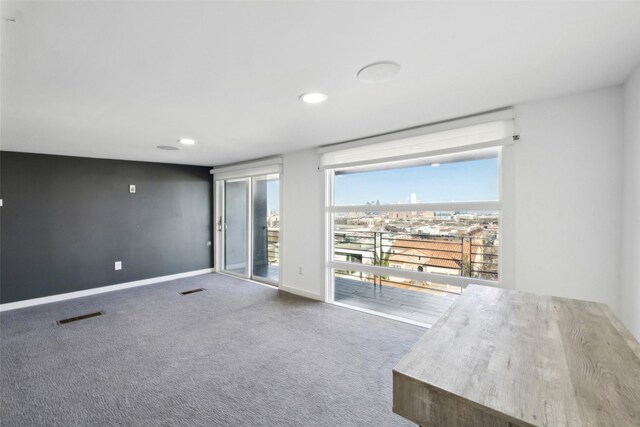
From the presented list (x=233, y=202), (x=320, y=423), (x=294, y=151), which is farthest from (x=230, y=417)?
(x=233, y=202)

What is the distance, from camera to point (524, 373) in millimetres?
899

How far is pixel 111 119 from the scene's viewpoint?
262cm

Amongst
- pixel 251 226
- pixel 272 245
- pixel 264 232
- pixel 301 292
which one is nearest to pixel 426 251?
pixel 301 292

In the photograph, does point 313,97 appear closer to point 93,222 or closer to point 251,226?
point 251,226

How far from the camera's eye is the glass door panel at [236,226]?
5375 mm

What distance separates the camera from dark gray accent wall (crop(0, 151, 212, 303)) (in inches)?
150

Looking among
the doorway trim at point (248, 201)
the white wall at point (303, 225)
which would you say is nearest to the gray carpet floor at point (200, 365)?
the white wall at point (303, 225)

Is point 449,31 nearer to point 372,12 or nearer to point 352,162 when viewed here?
Result: point 372,12

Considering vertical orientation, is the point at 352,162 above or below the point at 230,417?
above

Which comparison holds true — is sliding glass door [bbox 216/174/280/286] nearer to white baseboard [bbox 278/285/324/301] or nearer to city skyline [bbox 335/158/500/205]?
white baseboard [bbox 278/285/324/301]

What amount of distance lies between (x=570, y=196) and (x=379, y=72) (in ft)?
5.89

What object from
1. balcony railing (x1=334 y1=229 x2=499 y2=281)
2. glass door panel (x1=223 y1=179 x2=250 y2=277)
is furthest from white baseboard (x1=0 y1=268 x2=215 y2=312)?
balcony railing (x1=334 y1=229 x2=499 y2=281)

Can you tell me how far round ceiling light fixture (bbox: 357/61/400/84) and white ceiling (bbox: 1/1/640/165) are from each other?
5cm

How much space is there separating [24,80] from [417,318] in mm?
3905
